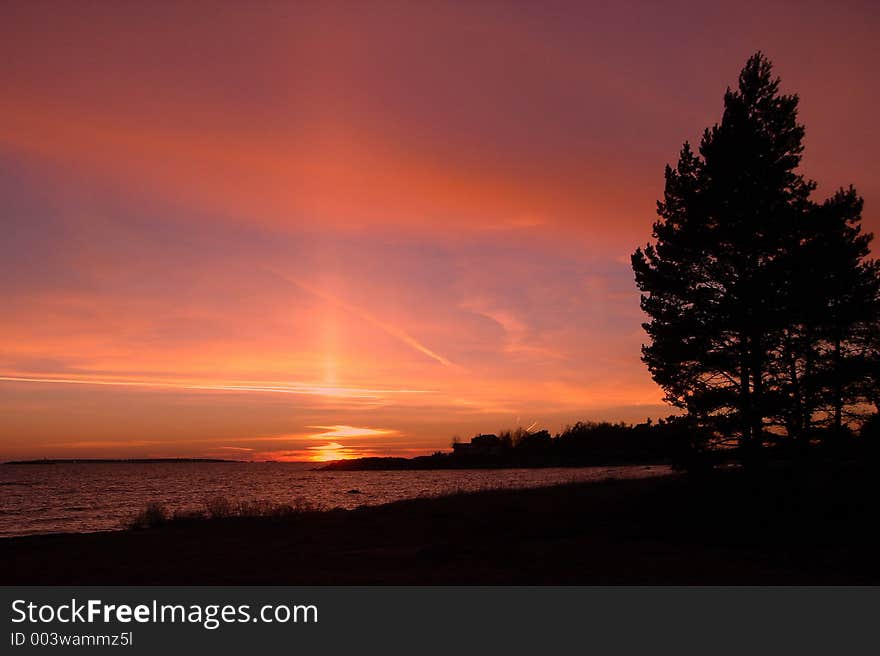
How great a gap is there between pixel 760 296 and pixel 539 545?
1233cm

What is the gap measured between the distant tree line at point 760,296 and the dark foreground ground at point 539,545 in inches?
93.7

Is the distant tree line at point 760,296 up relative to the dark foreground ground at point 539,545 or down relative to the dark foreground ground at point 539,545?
up

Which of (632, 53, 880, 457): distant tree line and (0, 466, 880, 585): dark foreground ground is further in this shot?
(632, 53, 880, 457): distant tree line

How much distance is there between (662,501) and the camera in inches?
832

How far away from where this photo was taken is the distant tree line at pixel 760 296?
21.5 meters

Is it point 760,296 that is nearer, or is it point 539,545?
point 539,545

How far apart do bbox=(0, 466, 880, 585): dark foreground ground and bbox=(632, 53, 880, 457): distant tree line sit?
238cm

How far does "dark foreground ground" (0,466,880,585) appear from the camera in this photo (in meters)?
12.2

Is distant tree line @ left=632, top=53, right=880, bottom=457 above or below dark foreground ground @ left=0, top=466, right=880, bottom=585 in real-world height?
above

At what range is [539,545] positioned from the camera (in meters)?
15.3

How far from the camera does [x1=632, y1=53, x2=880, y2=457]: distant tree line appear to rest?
21500 mm
